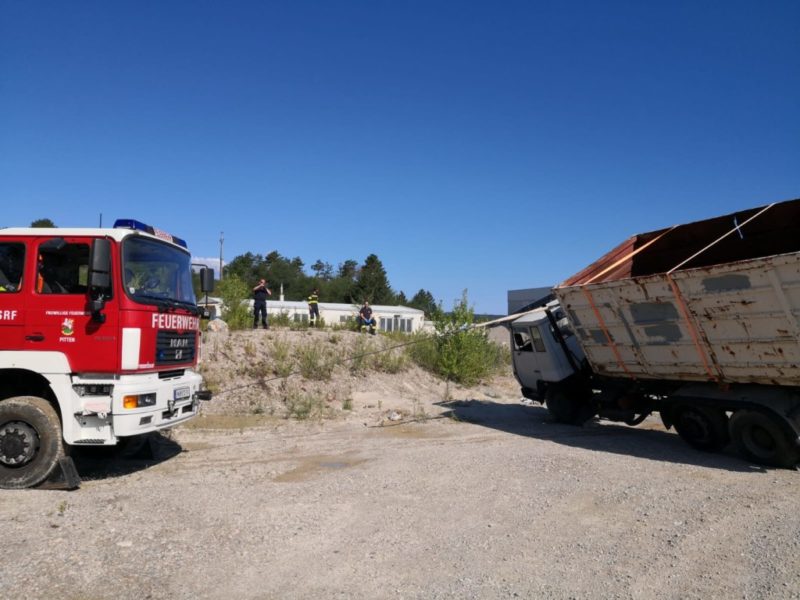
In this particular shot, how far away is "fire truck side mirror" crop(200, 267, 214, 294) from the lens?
869 centimetres

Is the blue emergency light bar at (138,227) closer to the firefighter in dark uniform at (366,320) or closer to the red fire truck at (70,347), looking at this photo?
the red fire truck at (70,347)

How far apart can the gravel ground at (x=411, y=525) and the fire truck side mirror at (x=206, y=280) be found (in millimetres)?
2492

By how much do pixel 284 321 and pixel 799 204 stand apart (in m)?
15.4

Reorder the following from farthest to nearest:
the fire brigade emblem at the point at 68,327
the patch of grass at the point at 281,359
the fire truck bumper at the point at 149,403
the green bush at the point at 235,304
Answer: the green bush at the point at 235,304
the patch of grass at the point at 281,359
the fire brigade emblem at the point at 68,327
the fire truck bumper at the point at 149,403

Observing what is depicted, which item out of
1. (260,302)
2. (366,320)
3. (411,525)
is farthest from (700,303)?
(366,320)

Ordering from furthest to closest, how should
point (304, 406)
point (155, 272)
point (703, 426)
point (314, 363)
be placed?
point (314, 363) → point (304, 406) → point (703, 426) → point (155, 272)

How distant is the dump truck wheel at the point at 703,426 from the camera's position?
844cm

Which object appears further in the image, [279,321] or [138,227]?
[279,321]

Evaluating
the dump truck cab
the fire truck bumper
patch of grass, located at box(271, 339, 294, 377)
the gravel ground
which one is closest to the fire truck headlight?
the fire truck bumper

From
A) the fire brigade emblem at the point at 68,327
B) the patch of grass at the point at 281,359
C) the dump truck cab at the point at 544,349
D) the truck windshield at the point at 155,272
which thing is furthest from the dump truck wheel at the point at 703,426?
the patch of grass at the point at 281,359

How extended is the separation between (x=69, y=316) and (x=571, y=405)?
8.84 metres

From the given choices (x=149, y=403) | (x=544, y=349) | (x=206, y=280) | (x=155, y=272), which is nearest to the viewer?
(x=149, y=403)

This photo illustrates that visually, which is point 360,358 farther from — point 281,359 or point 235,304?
point 235,304

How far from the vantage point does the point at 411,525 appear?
220 inches
